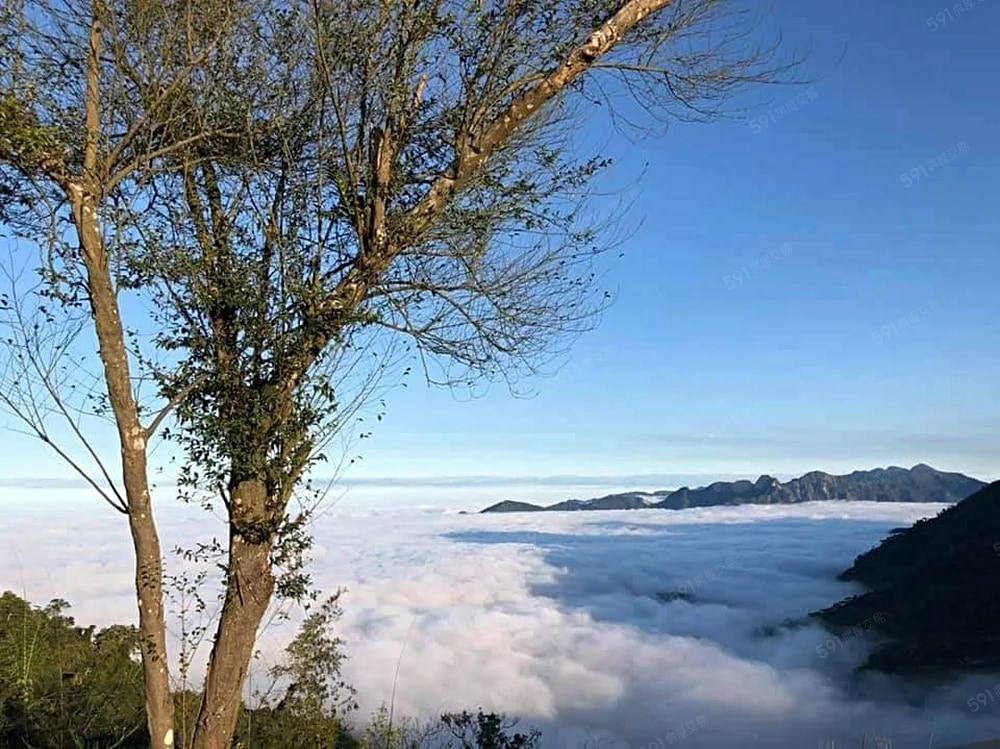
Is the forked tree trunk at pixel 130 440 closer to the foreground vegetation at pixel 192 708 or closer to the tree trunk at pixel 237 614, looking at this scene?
the tree trunk at pixel 237 614

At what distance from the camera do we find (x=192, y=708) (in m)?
7.54

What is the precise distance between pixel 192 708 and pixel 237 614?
2.71 meters

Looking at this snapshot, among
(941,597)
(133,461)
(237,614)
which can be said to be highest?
(133,461)

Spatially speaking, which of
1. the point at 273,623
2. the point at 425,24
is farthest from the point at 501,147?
the point at 273,623

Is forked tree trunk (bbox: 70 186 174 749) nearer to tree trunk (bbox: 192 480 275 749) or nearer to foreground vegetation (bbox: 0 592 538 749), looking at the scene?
tree trunk (bbox: 192 480 275 749)

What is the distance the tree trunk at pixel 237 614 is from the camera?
5402mm

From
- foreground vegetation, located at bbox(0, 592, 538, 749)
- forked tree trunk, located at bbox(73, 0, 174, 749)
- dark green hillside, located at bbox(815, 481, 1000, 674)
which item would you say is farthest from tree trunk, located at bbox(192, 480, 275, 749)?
dark green hillside, located at bbox(815, 481, 1000, 674)

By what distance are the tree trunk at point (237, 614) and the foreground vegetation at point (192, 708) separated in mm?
489

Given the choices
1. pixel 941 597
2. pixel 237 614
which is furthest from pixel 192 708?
pixel 941 597

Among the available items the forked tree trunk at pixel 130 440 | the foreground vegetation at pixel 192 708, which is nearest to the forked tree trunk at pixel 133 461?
the forked tree trunk at pixel 130 440

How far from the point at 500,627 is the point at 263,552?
149321 mm

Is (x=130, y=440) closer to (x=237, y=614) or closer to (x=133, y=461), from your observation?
(x=133, y=461)

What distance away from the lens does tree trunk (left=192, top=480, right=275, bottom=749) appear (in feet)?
17.7

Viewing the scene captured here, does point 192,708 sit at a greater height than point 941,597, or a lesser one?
greater
